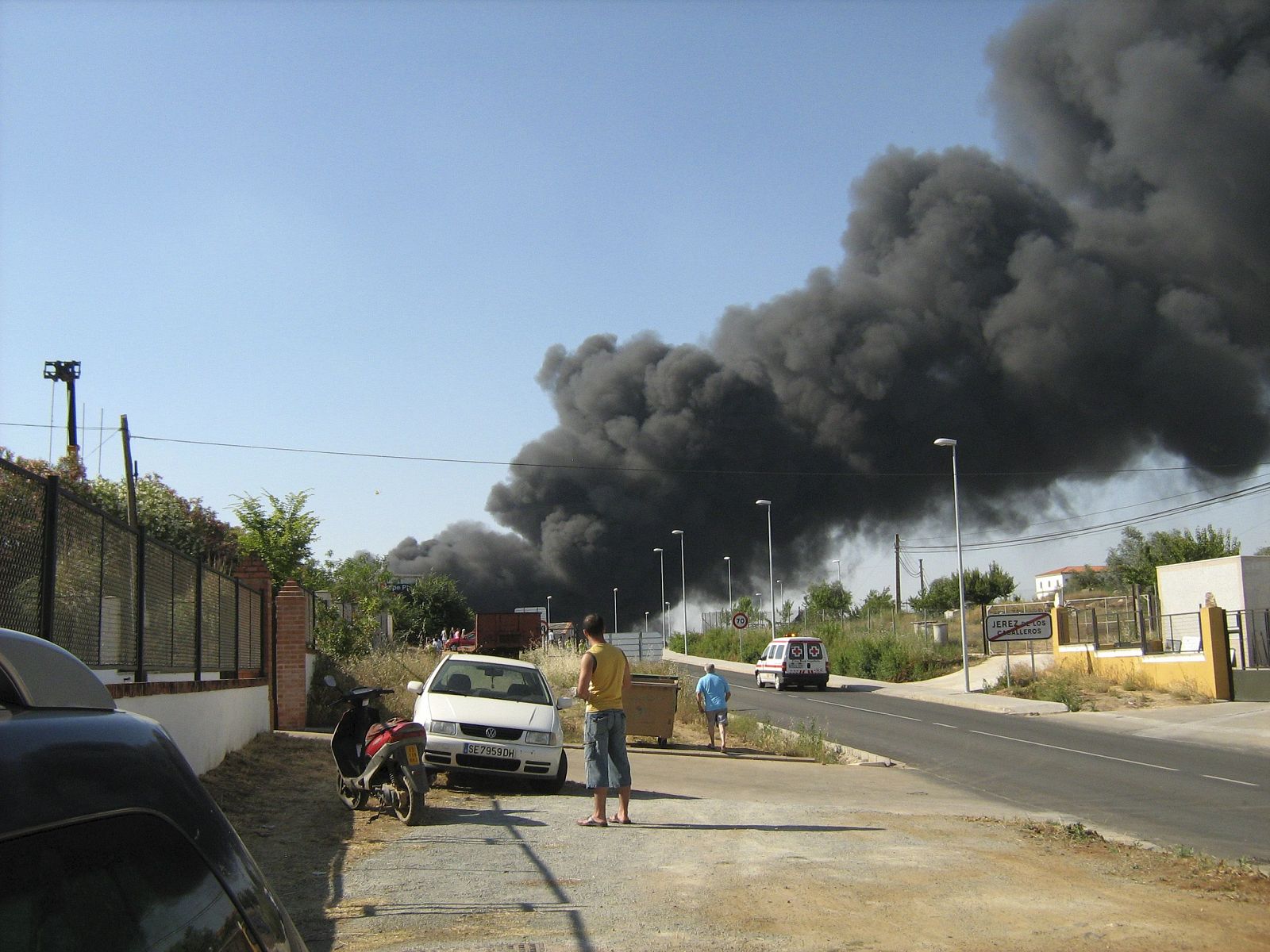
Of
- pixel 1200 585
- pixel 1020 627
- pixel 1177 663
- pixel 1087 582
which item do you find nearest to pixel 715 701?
pixel 1177 663

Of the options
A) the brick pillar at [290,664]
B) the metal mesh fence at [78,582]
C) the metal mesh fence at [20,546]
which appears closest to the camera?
the metal mesh fence at [20,546]

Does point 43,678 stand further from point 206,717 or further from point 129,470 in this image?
point 129,470

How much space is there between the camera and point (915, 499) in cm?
6125

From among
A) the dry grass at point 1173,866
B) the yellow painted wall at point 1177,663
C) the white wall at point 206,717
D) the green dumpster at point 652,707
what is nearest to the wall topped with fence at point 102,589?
the white wall at point 206,717

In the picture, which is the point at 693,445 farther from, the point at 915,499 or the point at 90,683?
the point at 90,683

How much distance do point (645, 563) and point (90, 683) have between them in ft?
228

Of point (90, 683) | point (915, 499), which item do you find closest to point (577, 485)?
point (915, 499)

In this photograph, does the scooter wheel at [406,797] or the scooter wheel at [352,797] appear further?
the scooter wheel at [352,797]

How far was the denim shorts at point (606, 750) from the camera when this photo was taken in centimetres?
870

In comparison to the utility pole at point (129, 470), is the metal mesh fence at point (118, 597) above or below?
below

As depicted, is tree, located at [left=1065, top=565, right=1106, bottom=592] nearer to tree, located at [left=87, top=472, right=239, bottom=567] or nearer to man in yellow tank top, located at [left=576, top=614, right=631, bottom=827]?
tree, located at [left=87, top=472, right=239, bottom=567]

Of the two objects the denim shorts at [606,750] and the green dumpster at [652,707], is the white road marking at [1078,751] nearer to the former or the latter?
the green dumpster at [652,707]

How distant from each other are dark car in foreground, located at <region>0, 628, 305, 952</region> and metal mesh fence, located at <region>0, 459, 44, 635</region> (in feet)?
13.2

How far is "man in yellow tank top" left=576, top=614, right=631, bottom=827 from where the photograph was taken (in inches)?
342
